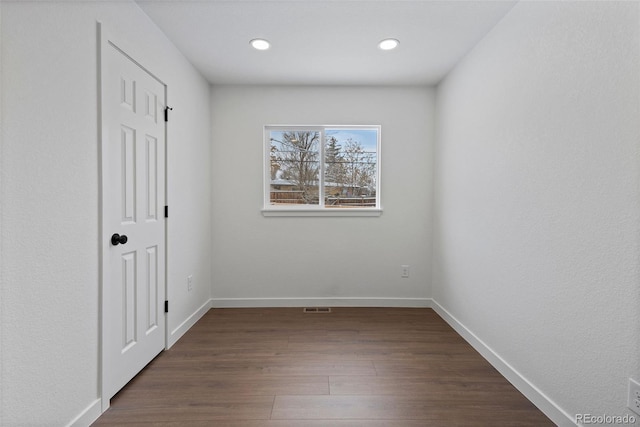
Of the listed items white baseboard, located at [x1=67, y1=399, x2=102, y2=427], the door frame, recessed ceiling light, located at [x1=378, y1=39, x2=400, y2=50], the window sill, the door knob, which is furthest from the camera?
the window sill

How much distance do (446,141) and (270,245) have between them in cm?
211

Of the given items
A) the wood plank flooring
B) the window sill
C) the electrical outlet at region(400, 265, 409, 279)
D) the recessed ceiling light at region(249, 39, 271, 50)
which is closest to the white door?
the wood plank flooring

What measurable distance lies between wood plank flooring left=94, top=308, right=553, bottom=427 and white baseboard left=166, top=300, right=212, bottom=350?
0.07 metres

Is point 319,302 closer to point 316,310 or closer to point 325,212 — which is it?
point 316,310

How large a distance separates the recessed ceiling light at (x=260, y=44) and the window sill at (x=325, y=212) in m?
1.55

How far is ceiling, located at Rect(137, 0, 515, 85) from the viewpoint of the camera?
198 centimetres

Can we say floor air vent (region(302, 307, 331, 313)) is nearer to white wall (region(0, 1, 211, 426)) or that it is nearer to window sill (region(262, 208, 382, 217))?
window sill (region(262, 208, 382, 217))

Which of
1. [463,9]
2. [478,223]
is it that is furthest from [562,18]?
[478,223]

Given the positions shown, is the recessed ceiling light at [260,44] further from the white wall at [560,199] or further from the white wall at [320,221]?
the white wall at [560,199]

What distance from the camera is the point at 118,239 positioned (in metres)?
1.76

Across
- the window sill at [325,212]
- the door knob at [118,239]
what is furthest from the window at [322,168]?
the door knob at [118,239]

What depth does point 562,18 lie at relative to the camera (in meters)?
1.58

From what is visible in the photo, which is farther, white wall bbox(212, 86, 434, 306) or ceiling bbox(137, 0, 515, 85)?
white wall bbox(212, 86, 434, 306)

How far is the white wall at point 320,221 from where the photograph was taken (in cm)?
329
